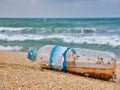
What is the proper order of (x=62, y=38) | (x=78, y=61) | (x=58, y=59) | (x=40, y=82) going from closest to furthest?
(x=40, y=82), (x=58, y=59), (x=78, y=61), (x=62, y=38)

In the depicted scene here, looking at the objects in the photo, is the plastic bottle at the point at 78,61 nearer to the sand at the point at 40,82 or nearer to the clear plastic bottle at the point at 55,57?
the clear plastic bottle at the point at 55,57

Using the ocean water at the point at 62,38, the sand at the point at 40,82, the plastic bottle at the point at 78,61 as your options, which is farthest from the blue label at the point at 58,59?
the ocean water at the point at 62,38

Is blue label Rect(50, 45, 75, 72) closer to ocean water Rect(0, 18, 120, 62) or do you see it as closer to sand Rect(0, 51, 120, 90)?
sand Rect(0, 51, 120, 90)

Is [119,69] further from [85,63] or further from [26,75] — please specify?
[26,75]

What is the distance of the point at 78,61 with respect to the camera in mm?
7648

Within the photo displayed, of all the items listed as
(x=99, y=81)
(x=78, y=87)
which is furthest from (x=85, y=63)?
(x=78, y=87)

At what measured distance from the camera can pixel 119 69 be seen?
31.3 ft

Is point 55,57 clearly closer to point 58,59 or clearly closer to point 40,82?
point 58,59

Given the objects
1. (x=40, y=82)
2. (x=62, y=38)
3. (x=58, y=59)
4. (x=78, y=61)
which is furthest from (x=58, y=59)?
(x=62, y=38)

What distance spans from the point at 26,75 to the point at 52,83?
632 mm

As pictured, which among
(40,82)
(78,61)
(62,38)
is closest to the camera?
(40,82)

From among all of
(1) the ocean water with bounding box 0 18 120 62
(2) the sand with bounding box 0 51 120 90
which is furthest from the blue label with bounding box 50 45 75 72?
(1) the ocean water with bounding box 0 18 120 62

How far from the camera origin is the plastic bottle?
7250 millimetres

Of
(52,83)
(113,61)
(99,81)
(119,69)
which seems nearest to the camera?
(52,83)
